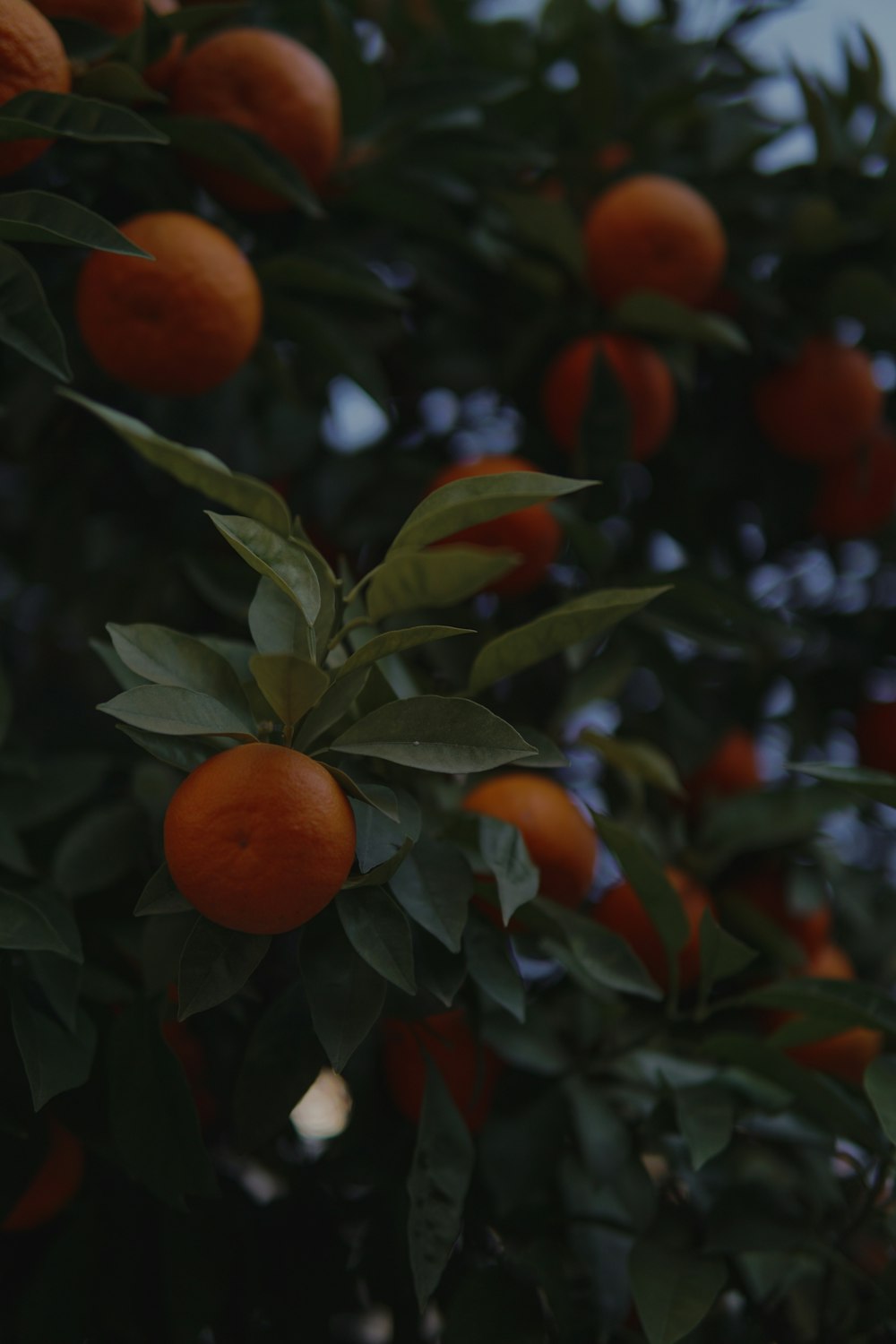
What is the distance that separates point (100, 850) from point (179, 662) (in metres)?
0.33


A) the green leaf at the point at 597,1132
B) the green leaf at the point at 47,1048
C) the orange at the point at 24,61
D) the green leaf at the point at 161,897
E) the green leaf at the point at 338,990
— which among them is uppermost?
the orange at the point at 24,61

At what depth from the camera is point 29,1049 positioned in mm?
791

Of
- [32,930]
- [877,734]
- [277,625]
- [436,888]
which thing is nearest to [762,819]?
[877,734]

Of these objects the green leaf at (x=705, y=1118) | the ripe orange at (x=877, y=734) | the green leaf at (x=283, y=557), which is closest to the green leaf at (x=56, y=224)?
the green leaf at (x=283, y=557)

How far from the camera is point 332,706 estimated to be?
0.75 meters

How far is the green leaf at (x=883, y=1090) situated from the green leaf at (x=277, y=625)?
0.52 metres

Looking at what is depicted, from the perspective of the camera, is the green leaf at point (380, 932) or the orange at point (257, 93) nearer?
the green leaf at point (380, 932)

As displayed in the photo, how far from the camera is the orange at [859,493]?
59.9 inches

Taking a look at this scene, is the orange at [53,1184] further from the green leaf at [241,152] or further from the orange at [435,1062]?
the green leaf at [241,152]

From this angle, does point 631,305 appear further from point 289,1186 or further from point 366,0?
point 289,1186

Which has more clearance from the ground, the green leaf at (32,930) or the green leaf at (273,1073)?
the green leaf at (32,930)

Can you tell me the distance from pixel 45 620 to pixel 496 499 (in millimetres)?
1164

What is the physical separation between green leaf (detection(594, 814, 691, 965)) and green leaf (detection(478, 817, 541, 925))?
0.30ft

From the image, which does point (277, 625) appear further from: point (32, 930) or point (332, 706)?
point (32, 930)
